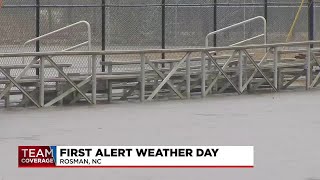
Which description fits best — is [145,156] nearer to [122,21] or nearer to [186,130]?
[186,130]

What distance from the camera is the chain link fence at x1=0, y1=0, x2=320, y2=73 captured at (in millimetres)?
24688

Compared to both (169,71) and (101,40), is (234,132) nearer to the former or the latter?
(169,71)

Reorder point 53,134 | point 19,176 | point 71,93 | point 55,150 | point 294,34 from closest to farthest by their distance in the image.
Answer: point 19,176 < point 55,150 < point 53,134 < point 71,93 < point 294,34

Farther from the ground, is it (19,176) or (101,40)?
(101,40)

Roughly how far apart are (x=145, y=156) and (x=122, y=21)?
14.3 m

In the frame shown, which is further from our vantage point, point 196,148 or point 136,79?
point 136,79

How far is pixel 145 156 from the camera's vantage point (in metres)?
11.7

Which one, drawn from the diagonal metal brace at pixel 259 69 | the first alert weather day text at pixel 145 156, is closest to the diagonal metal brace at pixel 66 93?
the diagonal metal brace at pixel 259 69

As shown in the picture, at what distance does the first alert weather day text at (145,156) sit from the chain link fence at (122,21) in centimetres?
1172

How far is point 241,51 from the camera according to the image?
2092 centimetres

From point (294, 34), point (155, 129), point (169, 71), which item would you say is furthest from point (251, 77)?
point (294, 34)

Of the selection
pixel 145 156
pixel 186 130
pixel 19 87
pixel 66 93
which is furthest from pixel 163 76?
pixel 145 156

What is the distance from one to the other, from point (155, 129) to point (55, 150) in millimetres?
3442

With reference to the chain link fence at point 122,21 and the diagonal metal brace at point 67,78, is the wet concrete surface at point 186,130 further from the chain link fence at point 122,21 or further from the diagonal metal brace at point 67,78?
the chain link fence at point 122,21
